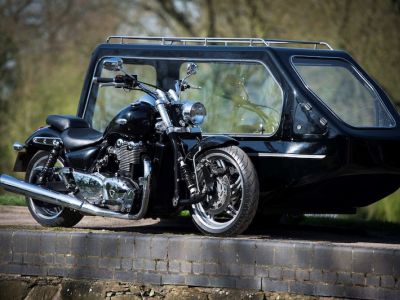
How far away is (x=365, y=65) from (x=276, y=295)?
14153 millimetres

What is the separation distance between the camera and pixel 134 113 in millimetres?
10250

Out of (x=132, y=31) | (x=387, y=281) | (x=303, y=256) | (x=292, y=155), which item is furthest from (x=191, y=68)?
(x=132, y=31)

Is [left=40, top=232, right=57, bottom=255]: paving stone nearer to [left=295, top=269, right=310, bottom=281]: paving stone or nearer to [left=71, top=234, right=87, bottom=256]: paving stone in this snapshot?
[left=71, top=234, right=87, bottom=256]: paving stone

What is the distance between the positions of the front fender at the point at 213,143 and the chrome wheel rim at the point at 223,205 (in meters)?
0.07

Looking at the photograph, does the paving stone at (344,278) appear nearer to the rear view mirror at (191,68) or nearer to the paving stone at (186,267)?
the paving stone at (186,267)

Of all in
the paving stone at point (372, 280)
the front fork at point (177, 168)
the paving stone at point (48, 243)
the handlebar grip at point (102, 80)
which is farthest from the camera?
the handlebar grip at point (102, 80)

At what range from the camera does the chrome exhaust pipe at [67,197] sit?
397 inches

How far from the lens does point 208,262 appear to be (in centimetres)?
888

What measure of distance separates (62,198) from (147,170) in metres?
0.99

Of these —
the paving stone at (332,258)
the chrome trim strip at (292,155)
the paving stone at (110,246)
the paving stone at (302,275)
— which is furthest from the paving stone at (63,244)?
the paving stone at (332,258)

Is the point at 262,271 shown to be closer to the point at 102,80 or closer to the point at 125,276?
the point at 125,276

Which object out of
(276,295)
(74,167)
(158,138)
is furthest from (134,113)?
(276,295)

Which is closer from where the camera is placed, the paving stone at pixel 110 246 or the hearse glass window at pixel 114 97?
the paving stone at pixel 110 246

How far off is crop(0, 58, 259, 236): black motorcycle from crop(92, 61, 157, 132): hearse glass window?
0.42m
